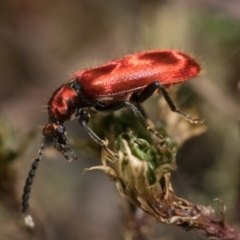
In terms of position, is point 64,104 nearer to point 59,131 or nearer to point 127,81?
point 59,131

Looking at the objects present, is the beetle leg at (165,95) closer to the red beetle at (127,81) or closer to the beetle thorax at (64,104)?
the red beetle at (127,81)

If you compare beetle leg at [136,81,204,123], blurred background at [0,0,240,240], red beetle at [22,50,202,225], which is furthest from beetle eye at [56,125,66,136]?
beetle leg at [136,81,204,123]

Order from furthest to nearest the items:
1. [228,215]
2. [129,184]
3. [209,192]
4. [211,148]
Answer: [211,148] → [209,192] → [228,215] → [129,184]

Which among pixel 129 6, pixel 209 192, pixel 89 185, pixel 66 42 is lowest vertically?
pixel 89 185

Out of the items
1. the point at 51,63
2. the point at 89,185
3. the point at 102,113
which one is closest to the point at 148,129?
the point at 102,113

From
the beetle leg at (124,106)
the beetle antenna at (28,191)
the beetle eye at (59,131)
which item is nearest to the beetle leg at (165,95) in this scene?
the beetle leg at (124,106)

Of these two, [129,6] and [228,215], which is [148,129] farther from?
[129,6]

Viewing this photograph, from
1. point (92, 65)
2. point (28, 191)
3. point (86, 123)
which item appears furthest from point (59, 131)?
point (92, 65)

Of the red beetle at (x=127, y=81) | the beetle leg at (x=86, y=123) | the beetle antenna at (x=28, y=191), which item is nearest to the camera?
the beetle leg at (x=86, y=123)

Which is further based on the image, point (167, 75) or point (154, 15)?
point (154, 15)
